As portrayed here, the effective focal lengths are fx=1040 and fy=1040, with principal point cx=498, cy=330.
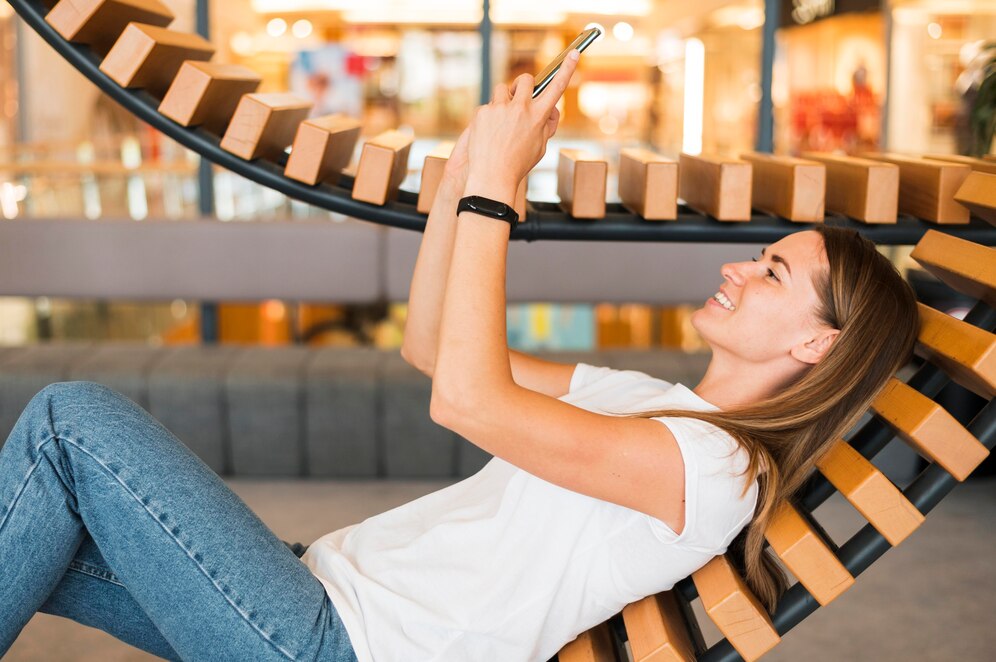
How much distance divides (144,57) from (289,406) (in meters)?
1.76

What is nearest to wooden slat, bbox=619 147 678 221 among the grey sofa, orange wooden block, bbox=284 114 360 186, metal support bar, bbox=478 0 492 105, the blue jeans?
orange wooden block, bbox=284 114 360 186

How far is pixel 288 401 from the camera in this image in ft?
10.4

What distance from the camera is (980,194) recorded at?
4.78 ft

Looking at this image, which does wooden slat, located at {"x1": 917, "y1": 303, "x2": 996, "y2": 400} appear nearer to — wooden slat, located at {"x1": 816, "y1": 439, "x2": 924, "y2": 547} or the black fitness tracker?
wooden slat, located at {"x1": 816, "y1": 439, "x2": 924, "y2": 547}

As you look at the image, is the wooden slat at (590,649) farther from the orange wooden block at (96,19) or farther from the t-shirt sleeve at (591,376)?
the orange wooden block at (96,19)

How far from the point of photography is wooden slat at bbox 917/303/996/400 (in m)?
1.30

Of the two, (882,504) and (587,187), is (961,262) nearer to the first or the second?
(882,504)

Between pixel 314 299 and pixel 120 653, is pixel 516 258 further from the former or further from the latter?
pixel 120 653

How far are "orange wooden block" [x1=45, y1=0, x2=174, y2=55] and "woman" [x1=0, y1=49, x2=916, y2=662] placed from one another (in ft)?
1.81

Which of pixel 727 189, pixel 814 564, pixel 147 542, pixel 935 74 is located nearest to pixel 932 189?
pixel 727 189

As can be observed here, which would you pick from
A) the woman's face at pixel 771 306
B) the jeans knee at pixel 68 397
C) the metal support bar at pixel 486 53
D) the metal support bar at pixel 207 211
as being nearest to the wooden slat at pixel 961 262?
the woman's face at pixel 771 306

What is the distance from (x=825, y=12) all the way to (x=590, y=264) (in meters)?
4.37

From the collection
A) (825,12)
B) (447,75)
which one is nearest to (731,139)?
(825,12)

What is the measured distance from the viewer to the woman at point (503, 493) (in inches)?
49.4
